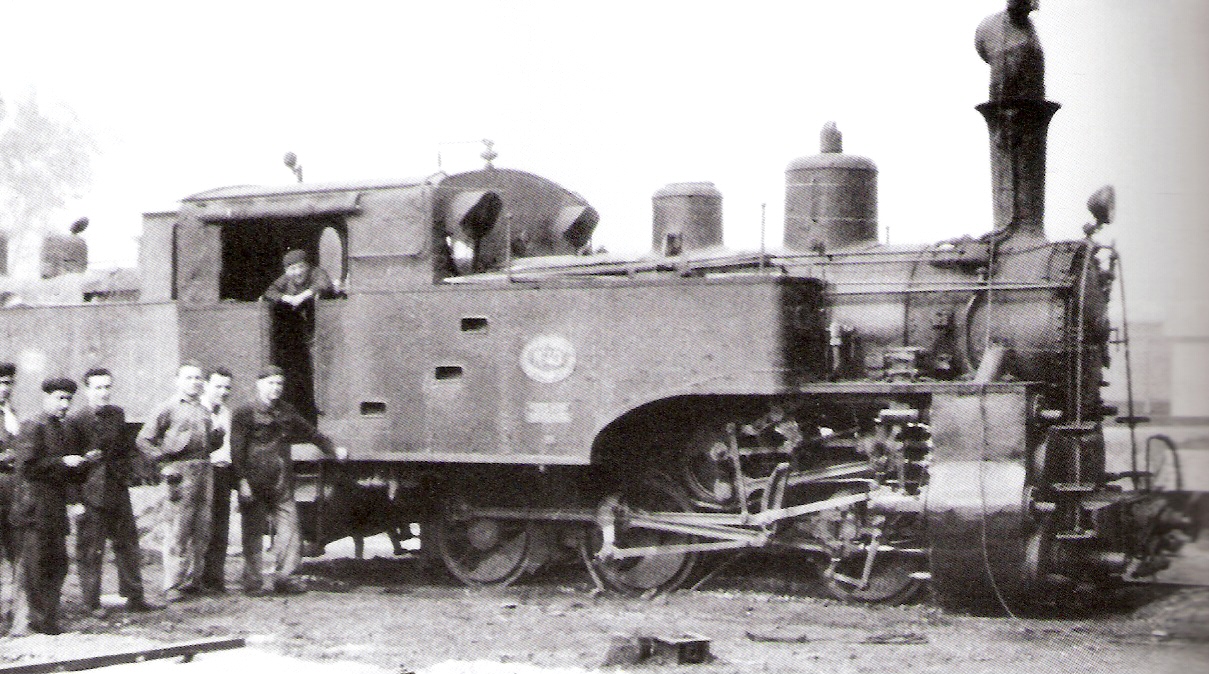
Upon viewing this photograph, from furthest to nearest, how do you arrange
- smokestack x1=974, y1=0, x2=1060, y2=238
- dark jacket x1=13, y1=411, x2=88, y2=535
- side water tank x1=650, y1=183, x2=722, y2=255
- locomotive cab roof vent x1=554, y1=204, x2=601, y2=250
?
locomotive cab roof vent x1=554, y1=204, x2=601, y2=250 → side water tank x1=650, y1=183, x2=722, y2=255 → smokestack x1=974, y1=0, x2=1060, y2=238 → dark jacket x1=13, y1=411, x2=88, y2=535

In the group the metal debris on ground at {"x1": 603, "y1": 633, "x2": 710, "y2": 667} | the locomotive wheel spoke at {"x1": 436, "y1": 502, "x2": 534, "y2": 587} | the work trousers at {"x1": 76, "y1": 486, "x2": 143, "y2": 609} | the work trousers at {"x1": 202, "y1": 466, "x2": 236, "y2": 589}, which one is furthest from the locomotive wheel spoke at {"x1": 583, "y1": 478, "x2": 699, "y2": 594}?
the work trousers at {"x1": 76, "y1": 486, "x2": 143, "y2": 609}

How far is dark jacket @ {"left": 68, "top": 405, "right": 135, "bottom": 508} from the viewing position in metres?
8.48

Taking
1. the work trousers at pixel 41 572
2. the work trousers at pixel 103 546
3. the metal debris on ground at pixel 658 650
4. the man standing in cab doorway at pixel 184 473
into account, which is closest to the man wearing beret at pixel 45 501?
the work trousers at pixel 41 572

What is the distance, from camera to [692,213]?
34.6ft

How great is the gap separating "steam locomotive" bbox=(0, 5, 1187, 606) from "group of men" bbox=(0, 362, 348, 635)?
1.49 ft

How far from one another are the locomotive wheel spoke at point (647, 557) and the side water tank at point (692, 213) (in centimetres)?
198

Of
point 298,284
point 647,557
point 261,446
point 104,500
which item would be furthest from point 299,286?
point 647,557

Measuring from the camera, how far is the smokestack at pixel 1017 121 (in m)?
9.01

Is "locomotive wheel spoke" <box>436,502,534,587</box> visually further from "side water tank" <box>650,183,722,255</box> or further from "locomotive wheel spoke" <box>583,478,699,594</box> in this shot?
"side water tank" <box>650,183,722,255</box>

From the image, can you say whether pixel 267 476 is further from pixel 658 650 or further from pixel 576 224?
pixel 658 650

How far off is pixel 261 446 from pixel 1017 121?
548 cm

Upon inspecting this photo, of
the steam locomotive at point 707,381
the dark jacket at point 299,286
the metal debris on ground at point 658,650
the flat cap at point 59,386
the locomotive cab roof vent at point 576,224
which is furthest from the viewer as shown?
the locomotive cab roof vent at point 576,224

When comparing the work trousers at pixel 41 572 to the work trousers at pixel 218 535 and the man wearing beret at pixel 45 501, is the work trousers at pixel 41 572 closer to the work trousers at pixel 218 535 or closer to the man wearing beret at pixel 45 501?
the man wearing beret at pixel 45 501

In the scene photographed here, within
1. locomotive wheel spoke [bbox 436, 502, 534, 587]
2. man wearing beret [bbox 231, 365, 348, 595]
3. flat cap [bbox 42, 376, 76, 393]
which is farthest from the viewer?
locomotive wheel spoke [bbox 436, 502, 534, 587]
